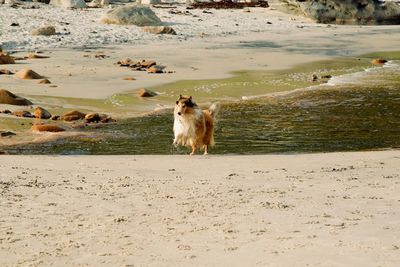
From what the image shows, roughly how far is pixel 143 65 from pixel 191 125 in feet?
38.5

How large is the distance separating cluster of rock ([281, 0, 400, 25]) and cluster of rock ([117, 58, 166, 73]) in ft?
65.6

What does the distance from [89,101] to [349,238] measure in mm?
12844

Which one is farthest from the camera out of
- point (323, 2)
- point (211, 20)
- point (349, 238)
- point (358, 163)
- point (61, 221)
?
point (323, 2)

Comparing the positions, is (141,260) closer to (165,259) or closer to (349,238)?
(165,259)

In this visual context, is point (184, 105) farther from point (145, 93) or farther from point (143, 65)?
point (143, 65)

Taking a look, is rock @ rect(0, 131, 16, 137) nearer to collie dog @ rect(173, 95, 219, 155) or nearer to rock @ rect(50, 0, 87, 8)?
collie dog @ rect(173, 95, 219, 155)

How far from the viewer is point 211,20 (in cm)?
3838

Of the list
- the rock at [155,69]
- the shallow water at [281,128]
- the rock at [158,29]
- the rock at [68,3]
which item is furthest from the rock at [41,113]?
the rock at [68,3]

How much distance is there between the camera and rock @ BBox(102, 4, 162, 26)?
33500 millimetres

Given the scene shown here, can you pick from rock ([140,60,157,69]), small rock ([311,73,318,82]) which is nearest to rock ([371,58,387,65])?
small rock ([311,73,318,82])

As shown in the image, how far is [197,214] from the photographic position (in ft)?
23.7

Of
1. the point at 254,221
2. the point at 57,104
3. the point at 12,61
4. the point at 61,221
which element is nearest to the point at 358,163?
the point at 254,221

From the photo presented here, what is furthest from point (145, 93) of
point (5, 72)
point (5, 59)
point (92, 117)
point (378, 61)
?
point (378, 61)

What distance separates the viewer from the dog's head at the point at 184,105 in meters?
12.3
